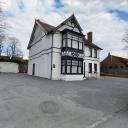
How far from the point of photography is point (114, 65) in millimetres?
43594

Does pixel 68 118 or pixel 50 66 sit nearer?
pixel 68 118

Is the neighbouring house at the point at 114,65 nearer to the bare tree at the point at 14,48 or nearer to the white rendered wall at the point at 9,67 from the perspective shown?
the white rendered wall at the point at 9,67

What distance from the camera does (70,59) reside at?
1864 centimetres

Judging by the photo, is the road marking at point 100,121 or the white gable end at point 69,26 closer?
the road marking at point 100,121

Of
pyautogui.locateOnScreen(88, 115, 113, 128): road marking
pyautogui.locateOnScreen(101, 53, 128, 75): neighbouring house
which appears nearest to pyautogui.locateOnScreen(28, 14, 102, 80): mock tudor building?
pyautogui.locateOnScreen(88, 115, 113, 128): road marking

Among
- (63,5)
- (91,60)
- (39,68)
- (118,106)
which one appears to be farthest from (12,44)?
(118,106)

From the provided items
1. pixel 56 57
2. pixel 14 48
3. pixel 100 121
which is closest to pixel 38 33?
pixel 56 57

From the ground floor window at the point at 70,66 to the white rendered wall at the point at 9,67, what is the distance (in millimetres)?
17534

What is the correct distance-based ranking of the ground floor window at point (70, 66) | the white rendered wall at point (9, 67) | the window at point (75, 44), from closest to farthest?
1. the ground floor window at point (70, 66)
2. the window at point (75, 44)
3. the white rendered wall at point (9, 67)

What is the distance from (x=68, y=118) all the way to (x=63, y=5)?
35.3 feet

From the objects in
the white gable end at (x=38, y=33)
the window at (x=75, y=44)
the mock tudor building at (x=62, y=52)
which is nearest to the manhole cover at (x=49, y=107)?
the mock tudor building at (x=62, y=52)

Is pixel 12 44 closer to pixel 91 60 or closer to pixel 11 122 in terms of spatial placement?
pixel 91 60

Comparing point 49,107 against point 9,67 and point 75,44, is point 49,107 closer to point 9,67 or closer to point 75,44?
point 75,44

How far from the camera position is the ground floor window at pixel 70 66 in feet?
60.0
